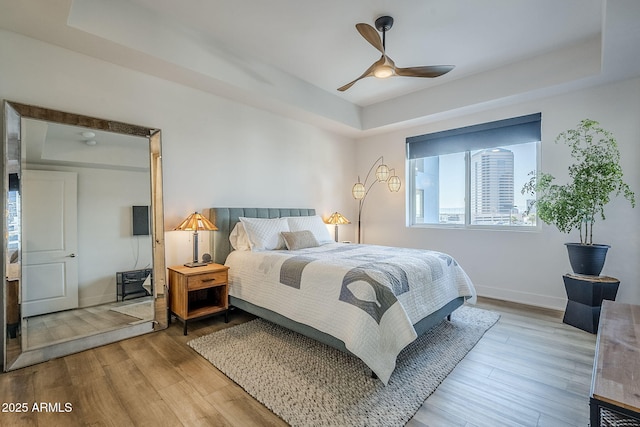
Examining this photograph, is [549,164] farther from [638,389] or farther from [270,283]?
[270,283]

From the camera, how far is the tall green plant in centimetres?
281

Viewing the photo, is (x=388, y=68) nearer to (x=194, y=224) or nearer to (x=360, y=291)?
(x=360, y=291)

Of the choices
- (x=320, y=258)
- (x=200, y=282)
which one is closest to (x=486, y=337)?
(x=320, y=258)

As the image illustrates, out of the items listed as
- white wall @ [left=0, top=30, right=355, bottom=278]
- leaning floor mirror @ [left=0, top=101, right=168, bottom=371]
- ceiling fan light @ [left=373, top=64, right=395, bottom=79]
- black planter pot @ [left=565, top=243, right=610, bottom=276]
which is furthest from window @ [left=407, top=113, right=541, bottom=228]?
leaning floor mirror @ [left=0, top=101, right=168, bottom=371]

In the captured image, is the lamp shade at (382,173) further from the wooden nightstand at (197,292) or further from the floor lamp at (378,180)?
the wooden nightstand at (197,292)

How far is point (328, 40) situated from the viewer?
3.01m

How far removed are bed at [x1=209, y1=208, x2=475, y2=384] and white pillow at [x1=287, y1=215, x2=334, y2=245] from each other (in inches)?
9.7

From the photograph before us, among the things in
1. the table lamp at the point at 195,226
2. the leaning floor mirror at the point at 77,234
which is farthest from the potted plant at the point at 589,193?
the leaning floor mirror at the point at 77,234

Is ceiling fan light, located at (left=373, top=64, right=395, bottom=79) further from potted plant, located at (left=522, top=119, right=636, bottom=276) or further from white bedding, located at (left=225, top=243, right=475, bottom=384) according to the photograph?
potted plant, located at (left=522, top=119, right=636, bottom=276)

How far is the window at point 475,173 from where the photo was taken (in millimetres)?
3814

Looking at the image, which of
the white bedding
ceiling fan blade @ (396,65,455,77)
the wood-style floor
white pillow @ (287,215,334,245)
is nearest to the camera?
the wood-style floor

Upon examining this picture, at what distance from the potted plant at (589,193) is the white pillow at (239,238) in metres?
3.25

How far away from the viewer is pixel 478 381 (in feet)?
6.56

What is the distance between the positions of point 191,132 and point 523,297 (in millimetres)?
4562
